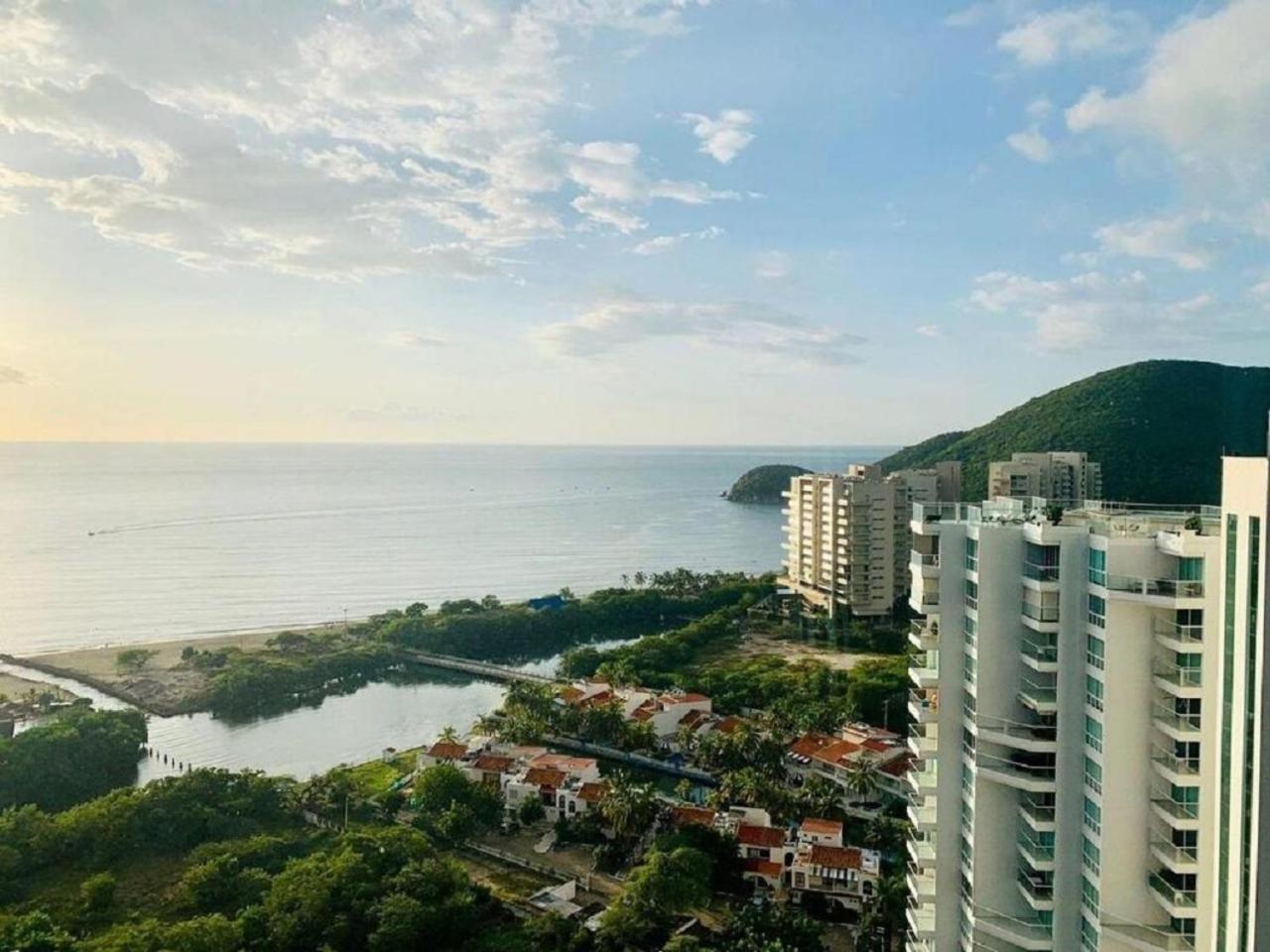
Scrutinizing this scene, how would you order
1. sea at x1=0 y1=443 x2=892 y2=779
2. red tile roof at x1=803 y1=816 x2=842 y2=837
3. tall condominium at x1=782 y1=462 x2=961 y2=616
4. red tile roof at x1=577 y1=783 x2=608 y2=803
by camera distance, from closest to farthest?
red tile roof at x1=803 y1=816 x2=842 y2=837, red tile roof at x1=577 y1=783 x2=608 y2=803, sea at x1=0 y1=443 x2=892 y2=779, tall condominium at x1=782 y1=462 x2=961 y2=616

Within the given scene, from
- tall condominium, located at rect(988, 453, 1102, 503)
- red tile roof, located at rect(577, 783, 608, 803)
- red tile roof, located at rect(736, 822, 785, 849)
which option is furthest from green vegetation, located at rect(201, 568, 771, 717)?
red tile roof, located at rect(736, 822, 785, 849)

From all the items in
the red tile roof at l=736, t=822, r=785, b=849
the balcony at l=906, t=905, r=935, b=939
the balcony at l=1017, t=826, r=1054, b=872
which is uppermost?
the balcony at l=1017, t=826, r=1054, b=872

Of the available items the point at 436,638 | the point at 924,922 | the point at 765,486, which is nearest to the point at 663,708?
the point at 924,922

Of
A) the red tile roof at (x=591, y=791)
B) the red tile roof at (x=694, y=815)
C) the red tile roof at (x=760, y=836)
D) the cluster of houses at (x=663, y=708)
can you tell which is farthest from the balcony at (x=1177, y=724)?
the cluster of houses at (x=663, y=708)

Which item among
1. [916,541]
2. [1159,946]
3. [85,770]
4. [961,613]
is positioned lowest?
[85,770]

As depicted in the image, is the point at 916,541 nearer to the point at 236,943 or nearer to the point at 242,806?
the point at 236,943

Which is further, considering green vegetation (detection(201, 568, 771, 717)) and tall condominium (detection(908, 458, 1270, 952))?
green vegetation (detection(201, 568, 771, 717))

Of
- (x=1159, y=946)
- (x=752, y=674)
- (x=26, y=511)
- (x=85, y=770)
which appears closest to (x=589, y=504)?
(x=26, y=511)

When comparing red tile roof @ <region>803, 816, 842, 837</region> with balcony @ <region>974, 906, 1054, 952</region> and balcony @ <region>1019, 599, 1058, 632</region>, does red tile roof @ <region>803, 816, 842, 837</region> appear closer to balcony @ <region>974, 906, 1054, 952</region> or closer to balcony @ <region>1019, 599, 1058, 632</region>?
balcony @ <region>974, 906, 1054, 952</region>

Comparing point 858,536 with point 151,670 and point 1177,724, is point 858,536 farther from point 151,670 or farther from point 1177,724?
point 1177,724
